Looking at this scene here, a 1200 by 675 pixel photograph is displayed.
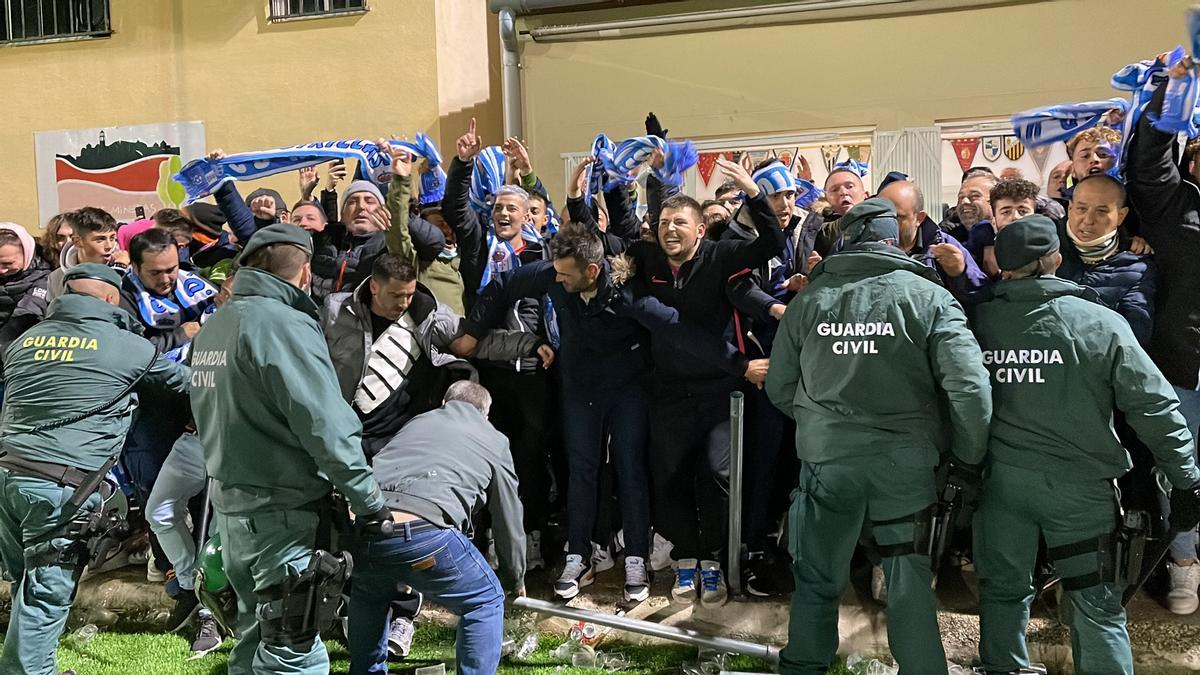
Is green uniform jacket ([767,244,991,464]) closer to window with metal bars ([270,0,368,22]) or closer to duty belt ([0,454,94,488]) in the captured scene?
duty belt ([0,454,94,488])

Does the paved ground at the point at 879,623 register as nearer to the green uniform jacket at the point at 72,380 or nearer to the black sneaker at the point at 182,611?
the black sneaker at the point at 182,611

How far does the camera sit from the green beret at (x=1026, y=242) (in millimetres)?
4211

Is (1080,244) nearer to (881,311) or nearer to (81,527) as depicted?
(881,311)

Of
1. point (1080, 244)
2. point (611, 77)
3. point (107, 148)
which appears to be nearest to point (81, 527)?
point (1080, 244)

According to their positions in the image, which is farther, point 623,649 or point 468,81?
point 468,81

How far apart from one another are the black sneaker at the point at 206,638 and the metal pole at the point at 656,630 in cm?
170

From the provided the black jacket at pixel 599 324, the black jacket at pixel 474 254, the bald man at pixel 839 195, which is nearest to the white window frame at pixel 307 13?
the black jacket at pixel 474 254

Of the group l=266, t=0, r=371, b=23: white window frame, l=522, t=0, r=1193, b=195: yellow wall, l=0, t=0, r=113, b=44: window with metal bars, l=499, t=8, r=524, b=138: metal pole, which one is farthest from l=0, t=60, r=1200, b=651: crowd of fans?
l=0, t=0, r=113, b=44: window with metal bars

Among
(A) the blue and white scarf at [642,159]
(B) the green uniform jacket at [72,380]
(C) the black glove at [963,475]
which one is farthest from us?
(A) the blue and white scarf at [642,159]

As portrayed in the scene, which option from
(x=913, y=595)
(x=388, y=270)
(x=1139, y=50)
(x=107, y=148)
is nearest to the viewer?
(x=913, y=595)

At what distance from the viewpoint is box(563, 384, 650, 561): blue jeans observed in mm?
5480

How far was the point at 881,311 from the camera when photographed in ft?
13.6

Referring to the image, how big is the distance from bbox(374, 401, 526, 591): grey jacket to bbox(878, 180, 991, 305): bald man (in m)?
2.15

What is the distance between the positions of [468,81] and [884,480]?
30.2 ft
